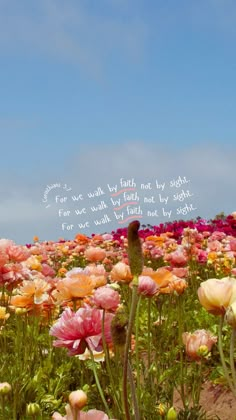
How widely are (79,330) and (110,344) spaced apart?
0.40 metres

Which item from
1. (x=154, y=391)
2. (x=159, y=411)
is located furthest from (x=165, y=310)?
(x=159, y=411)

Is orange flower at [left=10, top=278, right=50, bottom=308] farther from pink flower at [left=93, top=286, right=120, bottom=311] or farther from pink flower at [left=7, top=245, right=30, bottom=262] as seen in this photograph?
A: pink flower at [left=93, top=286, right=120, bottom=311]

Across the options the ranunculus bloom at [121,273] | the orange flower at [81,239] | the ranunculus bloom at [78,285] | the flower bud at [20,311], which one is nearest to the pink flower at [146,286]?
the ranunculus bloom at [78,285]

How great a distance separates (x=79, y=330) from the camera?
150 centimetres

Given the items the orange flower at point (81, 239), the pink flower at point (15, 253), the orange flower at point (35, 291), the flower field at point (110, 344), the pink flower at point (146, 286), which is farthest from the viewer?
the orange flower at point (81, 239)

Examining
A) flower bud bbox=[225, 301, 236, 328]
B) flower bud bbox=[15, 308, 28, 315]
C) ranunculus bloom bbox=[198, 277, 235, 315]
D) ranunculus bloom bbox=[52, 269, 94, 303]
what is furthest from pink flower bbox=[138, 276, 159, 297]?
flower bud bbox=[15, 308, 28, 315]

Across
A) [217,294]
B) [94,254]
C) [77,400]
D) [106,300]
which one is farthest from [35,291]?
[77,400]

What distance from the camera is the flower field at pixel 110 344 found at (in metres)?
1.21

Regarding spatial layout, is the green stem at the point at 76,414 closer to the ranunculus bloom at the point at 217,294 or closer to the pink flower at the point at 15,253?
the ranunculus bloom at the point at 217,294

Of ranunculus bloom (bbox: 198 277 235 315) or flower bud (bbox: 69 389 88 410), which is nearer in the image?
flower bud (bbox: 69 389 88 410)

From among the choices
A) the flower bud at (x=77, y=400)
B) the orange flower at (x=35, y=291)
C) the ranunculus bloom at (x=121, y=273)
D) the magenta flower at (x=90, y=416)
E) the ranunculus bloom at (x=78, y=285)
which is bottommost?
the magenta flower at (x=90, y=416)

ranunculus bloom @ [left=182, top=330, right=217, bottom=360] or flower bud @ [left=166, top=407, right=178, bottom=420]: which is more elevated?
ranunculus bloom @ [left=182, top=330, right=217, bottom=360]

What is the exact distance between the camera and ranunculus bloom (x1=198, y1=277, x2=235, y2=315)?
121 cm

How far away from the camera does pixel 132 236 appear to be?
3.23ft
